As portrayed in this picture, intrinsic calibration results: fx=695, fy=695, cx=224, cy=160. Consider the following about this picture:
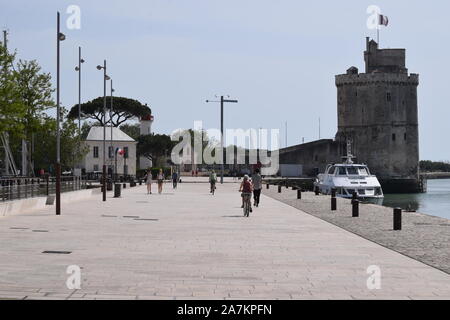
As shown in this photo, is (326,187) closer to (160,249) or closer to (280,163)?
(160,249)

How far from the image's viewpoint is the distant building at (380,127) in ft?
347

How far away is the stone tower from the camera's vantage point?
105500mm

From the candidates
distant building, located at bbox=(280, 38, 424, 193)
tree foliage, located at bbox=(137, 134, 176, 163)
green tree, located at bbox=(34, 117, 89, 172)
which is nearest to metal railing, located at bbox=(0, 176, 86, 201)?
green tree, located at bbox=(34, 117, 89, 172)

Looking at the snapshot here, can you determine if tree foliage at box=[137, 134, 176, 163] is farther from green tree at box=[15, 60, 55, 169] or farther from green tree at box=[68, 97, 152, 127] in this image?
green tree at box=[15, 60, 55, 169]

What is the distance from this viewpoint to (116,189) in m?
39.9

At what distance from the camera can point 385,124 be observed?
348 ft

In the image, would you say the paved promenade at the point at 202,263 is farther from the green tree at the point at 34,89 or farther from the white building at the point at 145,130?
the white building at the point at 145,130

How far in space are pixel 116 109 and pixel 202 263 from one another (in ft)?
336

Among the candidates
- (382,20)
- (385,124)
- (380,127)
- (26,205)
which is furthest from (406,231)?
(385,124)

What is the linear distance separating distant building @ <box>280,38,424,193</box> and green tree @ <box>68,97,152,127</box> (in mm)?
26618

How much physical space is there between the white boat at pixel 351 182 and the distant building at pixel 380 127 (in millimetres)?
53836

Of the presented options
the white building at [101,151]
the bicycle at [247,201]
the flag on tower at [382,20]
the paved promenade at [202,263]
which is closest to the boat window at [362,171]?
the bicycle at [247,201]
